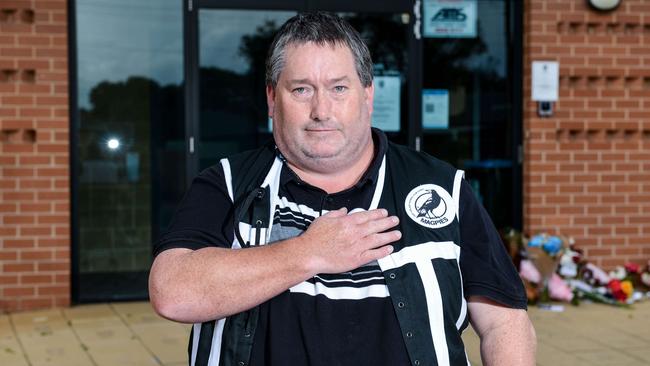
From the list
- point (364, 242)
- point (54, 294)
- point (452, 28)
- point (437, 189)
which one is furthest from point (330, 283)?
point (452, 28)

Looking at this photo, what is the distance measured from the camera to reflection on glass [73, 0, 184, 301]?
6.62 m

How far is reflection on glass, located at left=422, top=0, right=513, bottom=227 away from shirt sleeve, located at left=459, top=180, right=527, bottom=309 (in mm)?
5009

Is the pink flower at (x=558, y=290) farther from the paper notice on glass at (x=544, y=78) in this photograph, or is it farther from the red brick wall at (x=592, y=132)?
the paper notice on glass at (x=544, y=78)

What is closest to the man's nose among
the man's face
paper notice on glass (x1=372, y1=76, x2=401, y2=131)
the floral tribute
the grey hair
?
the man's face

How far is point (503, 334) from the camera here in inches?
83.4

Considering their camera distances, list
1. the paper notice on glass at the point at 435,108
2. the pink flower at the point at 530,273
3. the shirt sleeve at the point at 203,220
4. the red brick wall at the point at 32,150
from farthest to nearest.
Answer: the paper notice on glass at the point at 435,108 → the pink flower at the point at 530,273 → the red brick wall at the point at 32,150 → the shirt sleeve at the point at 203,220

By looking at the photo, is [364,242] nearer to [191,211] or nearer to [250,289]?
[250,289]

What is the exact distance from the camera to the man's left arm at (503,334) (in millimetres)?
2109

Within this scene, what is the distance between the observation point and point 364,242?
199cm

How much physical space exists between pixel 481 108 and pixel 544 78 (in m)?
0.57

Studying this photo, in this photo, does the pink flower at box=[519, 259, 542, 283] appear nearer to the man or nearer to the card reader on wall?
the card reader on wall

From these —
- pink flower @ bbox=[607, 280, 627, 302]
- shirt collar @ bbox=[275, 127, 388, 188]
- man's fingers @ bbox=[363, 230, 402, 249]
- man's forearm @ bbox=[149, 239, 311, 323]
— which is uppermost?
shirt collar @ bbox=[275, 127, 388, 188]

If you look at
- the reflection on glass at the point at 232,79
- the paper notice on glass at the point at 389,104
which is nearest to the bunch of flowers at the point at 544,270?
the paper notice on glass at the point at 389,104

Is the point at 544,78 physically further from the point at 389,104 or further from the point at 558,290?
the point at 558,290
